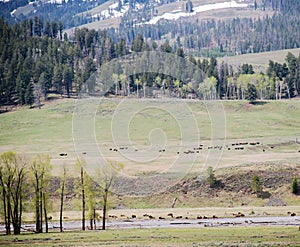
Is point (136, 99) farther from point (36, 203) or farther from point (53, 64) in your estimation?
point (36, 203)

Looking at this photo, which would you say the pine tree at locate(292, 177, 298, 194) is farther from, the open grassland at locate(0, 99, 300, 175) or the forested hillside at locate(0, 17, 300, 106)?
the forested hillside at locate(0, 17, 300, 106)

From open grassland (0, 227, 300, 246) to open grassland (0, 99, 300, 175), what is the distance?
35920 millimetres

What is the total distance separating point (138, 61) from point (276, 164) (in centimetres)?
11168

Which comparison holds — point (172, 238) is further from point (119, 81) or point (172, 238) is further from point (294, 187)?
point (119, 81)

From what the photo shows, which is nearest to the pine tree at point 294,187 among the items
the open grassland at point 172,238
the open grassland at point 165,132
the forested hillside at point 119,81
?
the open grassland at point 165,132

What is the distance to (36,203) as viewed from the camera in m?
58.2

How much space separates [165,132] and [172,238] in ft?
277

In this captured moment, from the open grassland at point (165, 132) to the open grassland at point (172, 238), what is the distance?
35920 mm

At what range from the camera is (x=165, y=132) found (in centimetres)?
13175

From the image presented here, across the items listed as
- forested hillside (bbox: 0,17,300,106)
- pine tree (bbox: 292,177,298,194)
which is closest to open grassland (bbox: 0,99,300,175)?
pine tree (bbox: 292,177,298,194)

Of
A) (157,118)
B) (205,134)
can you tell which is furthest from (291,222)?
(157,118)

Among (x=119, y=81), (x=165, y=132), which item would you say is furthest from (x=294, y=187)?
(x=119, y=81)

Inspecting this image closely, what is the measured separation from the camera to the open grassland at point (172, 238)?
44312 millimetres

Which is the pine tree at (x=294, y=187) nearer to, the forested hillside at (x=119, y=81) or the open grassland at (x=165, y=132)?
the open grassland at (x=165, y=132)
